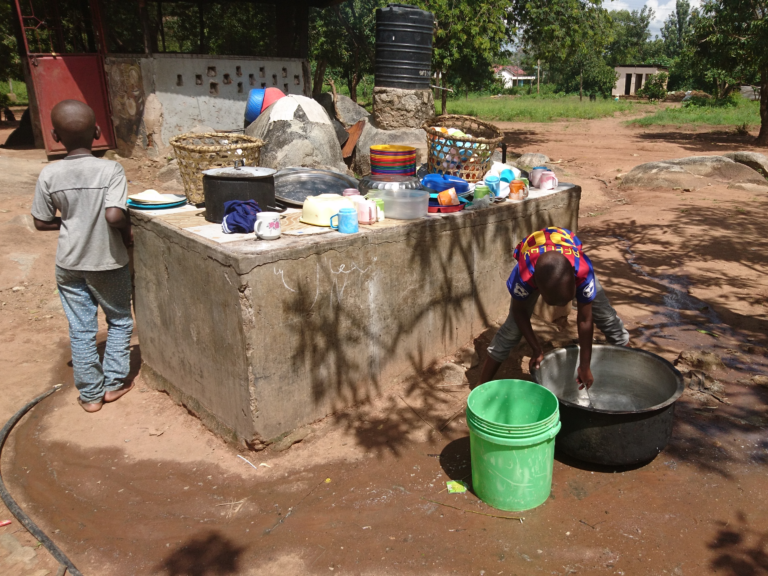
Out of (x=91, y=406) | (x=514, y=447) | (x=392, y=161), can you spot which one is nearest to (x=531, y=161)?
(x=392, y=161)

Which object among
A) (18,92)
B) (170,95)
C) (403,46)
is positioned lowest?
(170,95)

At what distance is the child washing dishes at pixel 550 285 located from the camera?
299 centimetres

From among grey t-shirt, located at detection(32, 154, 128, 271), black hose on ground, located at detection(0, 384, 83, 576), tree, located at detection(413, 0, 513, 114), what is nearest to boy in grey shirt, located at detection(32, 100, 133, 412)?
grey t-shirt, located at detection(32, 154, 128, 271)

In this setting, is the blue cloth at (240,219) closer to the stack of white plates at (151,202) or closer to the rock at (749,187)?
the stack of white plates at (151,202)

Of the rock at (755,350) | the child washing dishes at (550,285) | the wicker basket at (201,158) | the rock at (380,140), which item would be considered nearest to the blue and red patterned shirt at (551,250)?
the child washing dishes at (550,285)

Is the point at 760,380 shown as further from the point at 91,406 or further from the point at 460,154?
the point at 91,406

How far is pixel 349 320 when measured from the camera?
3689 mm

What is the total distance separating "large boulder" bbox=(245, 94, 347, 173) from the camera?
26.2 feet

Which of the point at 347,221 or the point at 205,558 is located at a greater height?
the point at 347,221

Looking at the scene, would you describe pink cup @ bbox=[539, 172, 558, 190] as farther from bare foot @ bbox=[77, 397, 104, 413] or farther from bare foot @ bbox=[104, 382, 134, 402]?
bare foot @ bbox=[77, 397, 104, 413]

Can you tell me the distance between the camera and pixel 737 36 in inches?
622

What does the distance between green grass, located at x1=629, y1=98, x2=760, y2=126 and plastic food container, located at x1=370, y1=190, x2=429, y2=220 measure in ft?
71.1

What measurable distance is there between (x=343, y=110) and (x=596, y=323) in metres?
11.1

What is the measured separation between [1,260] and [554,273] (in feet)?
19.7
